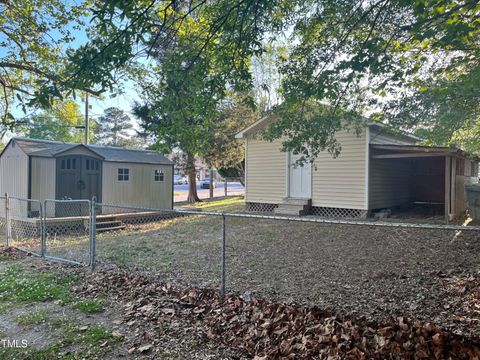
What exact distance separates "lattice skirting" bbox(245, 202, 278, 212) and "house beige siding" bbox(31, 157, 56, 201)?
24.8 ft

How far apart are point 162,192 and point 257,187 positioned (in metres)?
4.04

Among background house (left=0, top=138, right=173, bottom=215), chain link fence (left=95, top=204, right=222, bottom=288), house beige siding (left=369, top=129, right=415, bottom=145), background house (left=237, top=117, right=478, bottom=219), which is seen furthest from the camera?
house beige siding (left=369, top=129, right=415, bottom=145)

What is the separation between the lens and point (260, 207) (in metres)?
14.5

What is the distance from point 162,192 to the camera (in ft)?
47.0

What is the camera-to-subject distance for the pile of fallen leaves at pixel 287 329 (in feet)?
9.04

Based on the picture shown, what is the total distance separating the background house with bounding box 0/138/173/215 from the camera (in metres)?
10.7

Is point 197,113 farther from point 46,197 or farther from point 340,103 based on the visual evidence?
point 46,197

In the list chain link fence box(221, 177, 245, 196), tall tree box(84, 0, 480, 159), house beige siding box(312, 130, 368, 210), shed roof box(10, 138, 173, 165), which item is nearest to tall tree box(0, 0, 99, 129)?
shed roof box(10, 138, 173, 165)

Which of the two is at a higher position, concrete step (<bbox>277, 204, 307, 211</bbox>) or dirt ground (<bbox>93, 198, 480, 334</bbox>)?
concrete step (<bbox>277, 204, 307, 211</bbox>)

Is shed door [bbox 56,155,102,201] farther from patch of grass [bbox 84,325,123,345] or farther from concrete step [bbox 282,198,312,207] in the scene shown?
patch of grass [bbox 84,325,123,345]

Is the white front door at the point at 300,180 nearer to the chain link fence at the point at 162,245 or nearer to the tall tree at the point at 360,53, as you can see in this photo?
the chain link fence at the point at 162,245

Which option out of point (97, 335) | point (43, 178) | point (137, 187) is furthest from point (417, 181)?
point (97, 335)

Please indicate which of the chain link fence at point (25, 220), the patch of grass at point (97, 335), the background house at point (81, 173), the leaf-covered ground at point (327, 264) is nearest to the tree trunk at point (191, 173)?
the background house at point (81, 173)

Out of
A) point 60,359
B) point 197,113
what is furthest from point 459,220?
point 60,359
